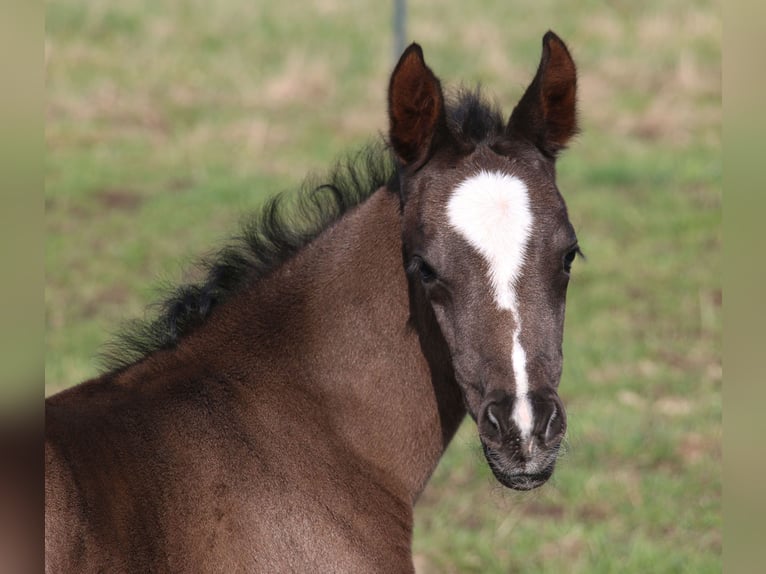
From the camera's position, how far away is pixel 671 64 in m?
14.4

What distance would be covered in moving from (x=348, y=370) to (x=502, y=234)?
765 millimetres

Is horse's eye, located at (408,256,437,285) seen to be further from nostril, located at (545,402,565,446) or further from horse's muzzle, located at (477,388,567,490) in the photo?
nostril, located at (545,402,565,446)

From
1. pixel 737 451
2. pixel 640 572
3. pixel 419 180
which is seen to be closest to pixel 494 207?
pixel 419 180

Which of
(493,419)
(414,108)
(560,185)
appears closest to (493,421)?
(493,419)

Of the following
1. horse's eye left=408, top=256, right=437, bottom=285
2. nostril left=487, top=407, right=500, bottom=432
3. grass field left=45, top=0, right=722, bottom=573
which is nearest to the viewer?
nostril left=487, top=407, right=500, bottom=432

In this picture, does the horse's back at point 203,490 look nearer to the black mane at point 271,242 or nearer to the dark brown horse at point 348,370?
the dark brown horse at point 348,370

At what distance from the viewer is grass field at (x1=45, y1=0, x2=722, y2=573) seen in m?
6.24

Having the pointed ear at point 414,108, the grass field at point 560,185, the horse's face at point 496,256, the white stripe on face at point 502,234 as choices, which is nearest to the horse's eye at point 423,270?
the horse's face at point 496,256

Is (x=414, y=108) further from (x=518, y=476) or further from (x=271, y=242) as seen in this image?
(x=518, y=476)

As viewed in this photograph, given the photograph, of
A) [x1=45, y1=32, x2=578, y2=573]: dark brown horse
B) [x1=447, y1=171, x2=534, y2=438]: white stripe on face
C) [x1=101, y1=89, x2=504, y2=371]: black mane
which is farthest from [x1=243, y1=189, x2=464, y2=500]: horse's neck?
[x1=447, y1=171, x2=534, y2=438]: white stripe on face

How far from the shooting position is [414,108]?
3543 mm

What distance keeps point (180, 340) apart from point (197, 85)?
35.1 feet

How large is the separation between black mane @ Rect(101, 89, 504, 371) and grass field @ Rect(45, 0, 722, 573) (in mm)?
945

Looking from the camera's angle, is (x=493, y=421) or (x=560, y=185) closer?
(x=493, y=421)
